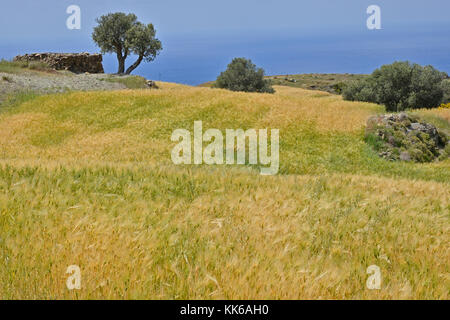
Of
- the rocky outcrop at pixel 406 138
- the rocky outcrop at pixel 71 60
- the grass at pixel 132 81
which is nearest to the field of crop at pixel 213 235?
the rocky outcrop at pixel 406 138

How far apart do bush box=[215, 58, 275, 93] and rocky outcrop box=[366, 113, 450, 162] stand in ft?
108

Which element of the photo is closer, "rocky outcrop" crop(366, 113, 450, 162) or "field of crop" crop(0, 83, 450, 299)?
"field of crop" crop(0, 83, 450, 299)

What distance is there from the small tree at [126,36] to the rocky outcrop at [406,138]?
155ft

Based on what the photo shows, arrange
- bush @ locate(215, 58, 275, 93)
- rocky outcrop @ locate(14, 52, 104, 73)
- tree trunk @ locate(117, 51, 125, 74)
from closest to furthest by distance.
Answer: bush @ locate(215, 58, 275, 93) → rocky outcrop @ locate(14, 52, 104, 73) → tree trunk @ locate(117, 51, 125, 74)

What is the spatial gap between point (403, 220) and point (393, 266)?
1.72m

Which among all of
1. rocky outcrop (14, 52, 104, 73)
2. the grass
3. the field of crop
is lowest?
the field of crop

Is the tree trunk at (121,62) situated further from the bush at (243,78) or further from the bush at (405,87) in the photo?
the bush at (405,87)

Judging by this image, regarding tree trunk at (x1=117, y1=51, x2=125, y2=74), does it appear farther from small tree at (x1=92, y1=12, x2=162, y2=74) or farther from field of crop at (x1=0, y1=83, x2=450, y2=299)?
field of crop at (x1=0, y1=83, x2=450, y2=299)

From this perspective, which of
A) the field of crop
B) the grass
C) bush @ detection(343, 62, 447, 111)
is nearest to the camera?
the field of crop

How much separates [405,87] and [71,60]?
148ft

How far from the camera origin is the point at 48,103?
30891 millimetres

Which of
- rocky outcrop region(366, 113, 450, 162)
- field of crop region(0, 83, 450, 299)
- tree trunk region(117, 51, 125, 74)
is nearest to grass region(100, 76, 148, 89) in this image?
tree trunk region(117, 51, 125, 74)

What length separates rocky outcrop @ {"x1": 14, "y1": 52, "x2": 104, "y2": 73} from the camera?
196 feet

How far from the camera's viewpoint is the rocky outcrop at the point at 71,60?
59.7 m
